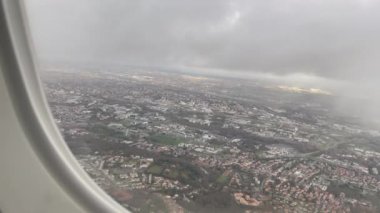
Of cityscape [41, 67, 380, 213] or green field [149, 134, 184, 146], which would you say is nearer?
cityscape [41, 67, 380, 213]

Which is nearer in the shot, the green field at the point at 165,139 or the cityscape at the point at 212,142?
the cityscape at the point at 212,142

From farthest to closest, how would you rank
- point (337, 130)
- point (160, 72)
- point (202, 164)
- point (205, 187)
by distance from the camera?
point (160, 72), point (337, 130), point (202, 164), point (205, 187)

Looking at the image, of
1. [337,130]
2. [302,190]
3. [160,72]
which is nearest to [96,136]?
[160,72]

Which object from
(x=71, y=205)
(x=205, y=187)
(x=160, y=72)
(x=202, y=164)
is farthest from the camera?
(x=160, y=72)

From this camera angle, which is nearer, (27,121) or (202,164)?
(27,121)

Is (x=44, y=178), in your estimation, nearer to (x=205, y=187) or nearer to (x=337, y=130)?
(x=205, y=187)
